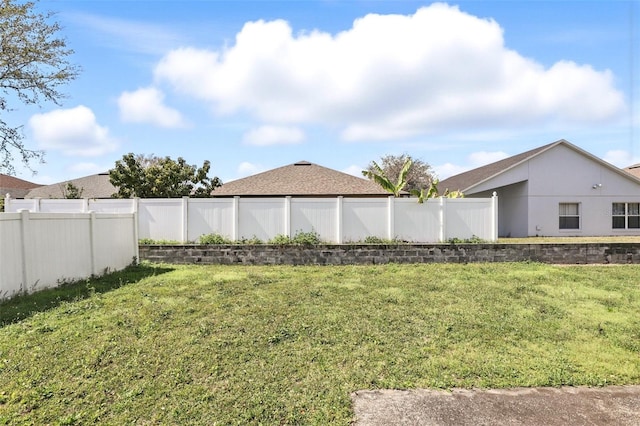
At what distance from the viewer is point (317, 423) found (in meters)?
3.07

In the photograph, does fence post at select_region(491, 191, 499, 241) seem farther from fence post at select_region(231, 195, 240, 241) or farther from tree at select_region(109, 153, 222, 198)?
tree at select_region(109, 153, 222, 198)

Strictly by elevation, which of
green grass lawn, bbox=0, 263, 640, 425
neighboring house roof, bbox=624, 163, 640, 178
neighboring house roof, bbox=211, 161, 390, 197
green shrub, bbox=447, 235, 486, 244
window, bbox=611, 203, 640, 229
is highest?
neighboring house roof, bbox=624, 163, 640, 178

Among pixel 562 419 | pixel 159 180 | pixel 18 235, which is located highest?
pixel 159 180

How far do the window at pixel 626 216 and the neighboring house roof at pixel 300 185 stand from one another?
11.0 meters

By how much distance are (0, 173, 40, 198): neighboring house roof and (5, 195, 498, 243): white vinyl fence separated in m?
28.8

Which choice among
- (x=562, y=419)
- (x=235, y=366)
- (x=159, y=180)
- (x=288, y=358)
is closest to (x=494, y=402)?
(x=562, y=419)

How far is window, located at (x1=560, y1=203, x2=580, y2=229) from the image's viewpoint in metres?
18.9

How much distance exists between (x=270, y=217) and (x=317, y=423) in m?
10.0

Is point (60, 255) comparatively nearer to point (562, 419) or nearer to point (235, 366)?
point (235, 366)

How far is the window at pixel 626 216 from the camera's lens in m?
18.8

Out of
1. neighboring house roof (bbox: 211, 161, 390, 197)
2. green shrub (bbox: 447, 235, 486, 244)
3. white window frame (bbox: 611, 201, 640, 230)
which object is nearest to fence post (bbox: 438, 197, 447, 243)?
green shrub (bbox: 447, 235, 486, 244)

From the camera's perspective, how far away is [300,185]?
69.9 feet

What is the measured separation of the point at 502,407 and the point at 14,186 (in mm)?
46468

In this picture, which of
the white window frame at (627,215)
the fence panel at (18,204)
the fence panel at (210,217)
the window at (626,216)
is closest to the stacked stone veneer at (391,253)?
the fence panel at (210,217)
